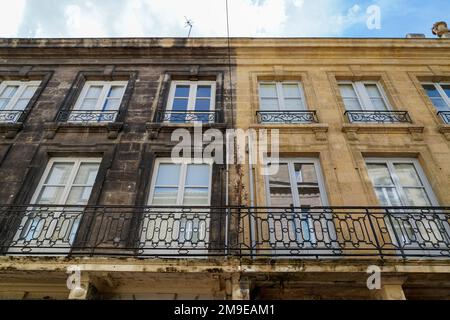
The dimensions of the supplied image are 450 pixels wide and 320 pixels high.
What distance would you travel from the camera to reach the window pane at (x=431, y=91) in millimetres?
8109

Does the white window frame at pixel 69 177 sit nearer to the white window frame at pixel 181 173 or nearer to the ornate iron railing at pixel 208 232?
the ornate iron railing at pixel 208 232

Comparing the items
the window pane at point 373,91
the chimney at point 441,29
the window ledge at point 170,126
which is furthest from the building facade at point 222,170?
the chimney at point 441,29

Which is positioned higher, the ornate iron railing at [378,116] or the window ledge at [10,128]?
the ornate iron railing at [378,116]

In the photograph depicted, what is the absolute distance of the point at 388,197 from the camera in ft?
20.0

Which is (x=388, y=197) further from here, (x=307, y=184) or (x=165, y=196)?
(x=165, y=196)

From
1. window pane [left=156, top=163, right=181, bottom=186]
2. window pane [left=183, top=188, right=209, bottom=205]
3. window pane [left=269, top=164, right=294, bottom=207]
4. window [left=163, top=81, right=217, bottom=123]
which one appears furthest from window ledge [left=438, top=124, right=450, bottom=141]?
window pane [left=156, top=163, right=181, bottom=186]

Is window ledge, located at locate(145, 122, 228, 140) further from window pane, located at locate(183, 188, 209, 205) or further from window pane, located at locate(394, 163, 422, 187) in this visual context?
window pane, located at locate(394, 163, 422, 187)

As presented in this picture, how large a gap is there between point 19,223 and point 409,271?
6.17 meters

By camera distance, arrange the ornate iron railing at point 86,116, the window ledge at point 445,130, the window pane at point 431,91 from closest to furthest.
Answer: the window ledge at point 445,130 < the ornate iron railing at point 86,116 < the window pane at point 431,91

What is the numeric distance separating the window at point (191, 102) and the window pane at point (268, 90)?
1.23 meters

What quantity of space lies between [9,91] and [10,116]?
48.4 inches
